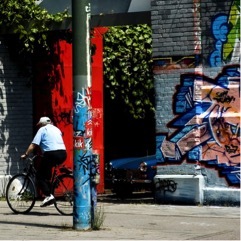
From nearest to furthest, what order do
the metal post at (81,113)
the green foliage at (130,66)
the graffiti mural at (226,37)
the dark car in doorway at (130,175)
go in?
the metal post at (81,113) → the graffiti mural at (226,37) → the dark car in doorway at (130,175) → the green foliage at (130,66)

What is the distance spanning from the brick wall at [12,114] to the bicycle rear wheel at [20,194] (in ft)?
9.91

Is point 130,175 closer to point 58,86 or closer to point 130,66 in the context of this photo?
point 58,86

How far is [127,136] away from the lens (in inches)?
914

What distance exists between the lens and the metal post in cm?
1183

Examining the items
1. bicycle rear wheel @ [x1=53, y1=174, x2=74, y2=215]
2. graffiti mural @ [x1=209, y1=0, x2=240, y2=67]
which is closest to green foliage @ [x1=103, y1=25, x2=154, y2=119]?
graffiti mural @ [x1=209, y1=0, x2=240, y2=67]

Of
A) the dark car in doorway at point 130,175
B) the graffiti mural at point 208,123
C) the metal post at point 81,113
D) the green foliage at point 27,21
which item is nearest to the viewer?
the metal post at point 81,113

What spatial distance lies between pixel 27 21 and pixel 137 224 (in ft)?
20.3

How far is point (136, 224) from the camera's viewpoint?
12.9m

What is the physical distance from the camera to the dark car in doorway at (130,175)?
17.6 metres

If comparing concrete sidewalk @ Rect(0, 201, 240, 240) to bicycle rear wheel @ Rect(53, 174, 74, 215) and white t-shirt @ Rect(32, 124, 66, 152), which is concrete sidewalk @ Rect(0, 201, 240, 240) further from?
white t-shirt @ Rect(32, 124, 66, 152)

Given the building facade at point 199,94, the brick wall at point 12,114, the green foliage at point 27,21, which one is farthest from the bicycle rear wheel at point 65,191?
the green foliage at point 27,21

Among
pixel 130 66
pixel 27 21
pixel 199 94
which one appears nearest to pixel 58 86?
pixel 27 21

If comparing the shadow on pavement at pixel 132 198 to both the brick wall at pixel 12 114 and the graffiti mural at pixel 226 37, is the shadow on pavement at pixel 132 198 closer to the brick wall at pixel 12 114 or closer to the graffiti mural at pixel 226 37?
the brick wall at pixel 12 114

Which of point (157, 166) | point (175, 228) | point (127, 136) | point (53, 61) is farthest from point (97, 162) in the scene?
point (127, 136)
